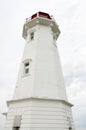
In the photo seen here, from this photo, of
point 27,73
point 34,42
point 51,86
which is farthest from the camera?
point 34,42

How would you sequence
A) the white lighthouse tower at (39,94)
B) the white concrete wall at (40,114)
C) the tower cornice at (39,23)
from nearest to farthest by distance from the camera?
the white concrete wall at (40,114) < the white lighthouse tower at (39,94) < the tower cornice at (39,23)

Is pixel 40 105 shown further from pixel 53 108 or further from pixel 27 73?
pixel 27 73

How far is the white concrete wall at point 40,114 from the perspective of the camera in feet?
26.7

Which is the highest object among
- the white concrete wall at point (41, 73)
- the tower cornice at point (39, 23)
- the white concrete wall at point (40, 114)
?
the tower cornice at point (39, 23)

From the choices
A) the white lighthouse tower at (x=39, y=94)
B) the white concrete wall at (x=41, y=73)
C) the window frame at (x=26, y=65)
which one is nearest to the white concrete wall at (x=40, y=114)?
the white lighthouse tower at (x=39, y=94)

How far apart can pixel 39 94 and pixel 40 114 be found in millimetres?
1200

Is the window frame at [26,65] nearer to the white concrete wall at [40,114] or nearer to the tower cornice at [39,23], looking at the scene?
the white concrete wall at [40,114]

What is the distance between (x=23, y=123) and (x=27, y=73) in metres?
3.42

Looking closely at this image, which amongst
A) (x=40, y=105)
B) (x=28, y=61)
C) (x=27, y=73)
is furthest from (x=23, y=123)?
(x=28, y=61)

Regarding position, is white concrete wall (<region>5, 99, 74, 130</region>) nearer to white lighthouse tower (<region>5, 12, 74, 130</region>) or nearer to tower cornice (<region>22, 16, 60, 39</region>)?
white lighthouse tower (<region>5, 12, 74, 130</region>)

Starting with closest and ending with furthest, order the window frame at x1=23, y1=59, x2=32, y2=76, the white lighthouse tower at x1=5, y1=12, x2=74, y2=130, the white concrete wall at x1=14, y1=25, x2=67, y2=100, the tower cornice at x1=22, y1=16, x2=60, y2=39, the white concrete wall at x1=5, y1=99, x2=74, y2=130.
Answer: the white concrete wall at x1=5, y1=99, x2=74, y2=130
the white lighthouse tower at x1=5, y1=12, x2=74, y2=130
the white concrete wall at x1=14, y1=25, x2=67, y2=100
the window frame at x1=23, y1=59, x2=32, y2=76
the tower cornice at x1=22, y1=16, x2=60, y2=39

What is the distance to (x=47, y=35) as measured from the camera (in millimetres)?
12445

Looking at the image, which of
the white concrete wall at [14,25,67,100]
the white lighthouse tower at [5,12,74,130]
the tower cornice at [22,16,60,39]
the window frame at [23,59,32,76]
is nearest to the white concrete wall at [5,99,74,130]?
the white lighthouse tower at [5,12,74,130]

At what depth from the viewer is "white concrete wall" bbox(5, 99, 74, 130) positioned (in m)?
8.12
